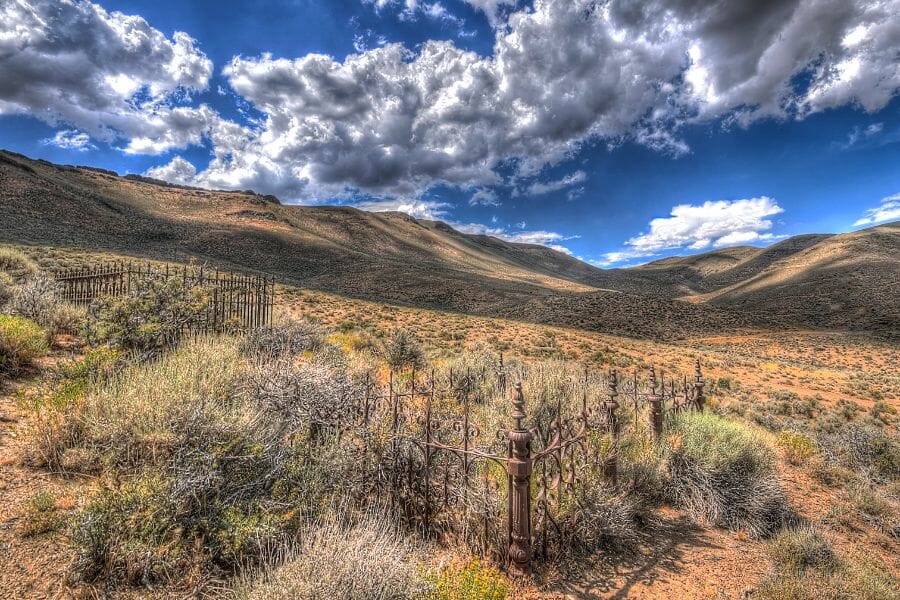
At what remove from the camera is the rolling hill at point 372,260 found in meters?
37.8

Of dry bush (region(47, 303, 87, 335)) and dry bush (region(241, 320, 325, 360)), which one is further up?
dry bush (region(47, 303, 87, 335))

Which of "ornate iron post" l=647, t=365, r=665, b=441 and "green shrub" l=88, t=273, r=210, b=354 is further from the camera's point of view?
"green shrub" l=88, t=273, r=210, b=354

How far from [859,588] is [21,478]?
24.3 feet

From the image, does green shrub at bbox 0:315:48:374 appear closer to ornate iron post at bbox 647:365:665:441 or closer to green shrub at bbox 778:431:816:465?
ornate iron post at bbox 647:365:665:441

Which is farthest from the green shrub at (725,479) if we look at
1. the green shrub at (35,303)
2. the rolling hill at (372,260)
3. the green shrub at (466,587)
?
the rolling hill at (372,260)

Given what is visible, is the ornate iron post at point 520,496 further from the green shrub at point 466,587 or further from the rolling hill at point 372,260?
the rolling hill at point 372,260

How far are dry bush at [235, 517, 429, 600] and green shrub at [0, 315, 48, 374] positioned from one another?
19.5 feet

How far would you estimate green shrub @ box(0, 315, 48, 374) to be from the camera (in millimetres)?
5469

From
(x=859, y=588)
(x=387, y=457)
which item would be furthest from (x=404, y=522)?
(x=859, y=588)

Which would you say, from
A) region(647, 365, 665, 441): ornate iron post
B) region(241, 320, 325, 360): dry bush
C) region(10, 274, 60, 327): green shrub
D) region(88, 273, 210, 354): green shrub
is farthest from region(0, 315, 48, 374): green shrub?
region(647, 365, 665, 441): ornate iron post

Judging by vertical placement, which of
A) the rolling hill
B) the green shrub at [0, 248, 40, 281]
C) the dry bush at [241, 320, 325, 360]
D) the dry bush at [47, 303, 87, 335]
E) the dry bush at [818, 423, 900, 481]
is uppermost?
the rolling hill

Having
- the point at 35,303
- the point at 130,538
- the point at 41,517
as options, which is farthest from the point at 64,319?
the point at 130,538

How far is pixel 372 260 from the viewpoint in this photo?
199ft

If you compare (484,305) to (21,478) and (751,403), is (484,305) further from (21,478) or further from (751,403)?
(21,478)
